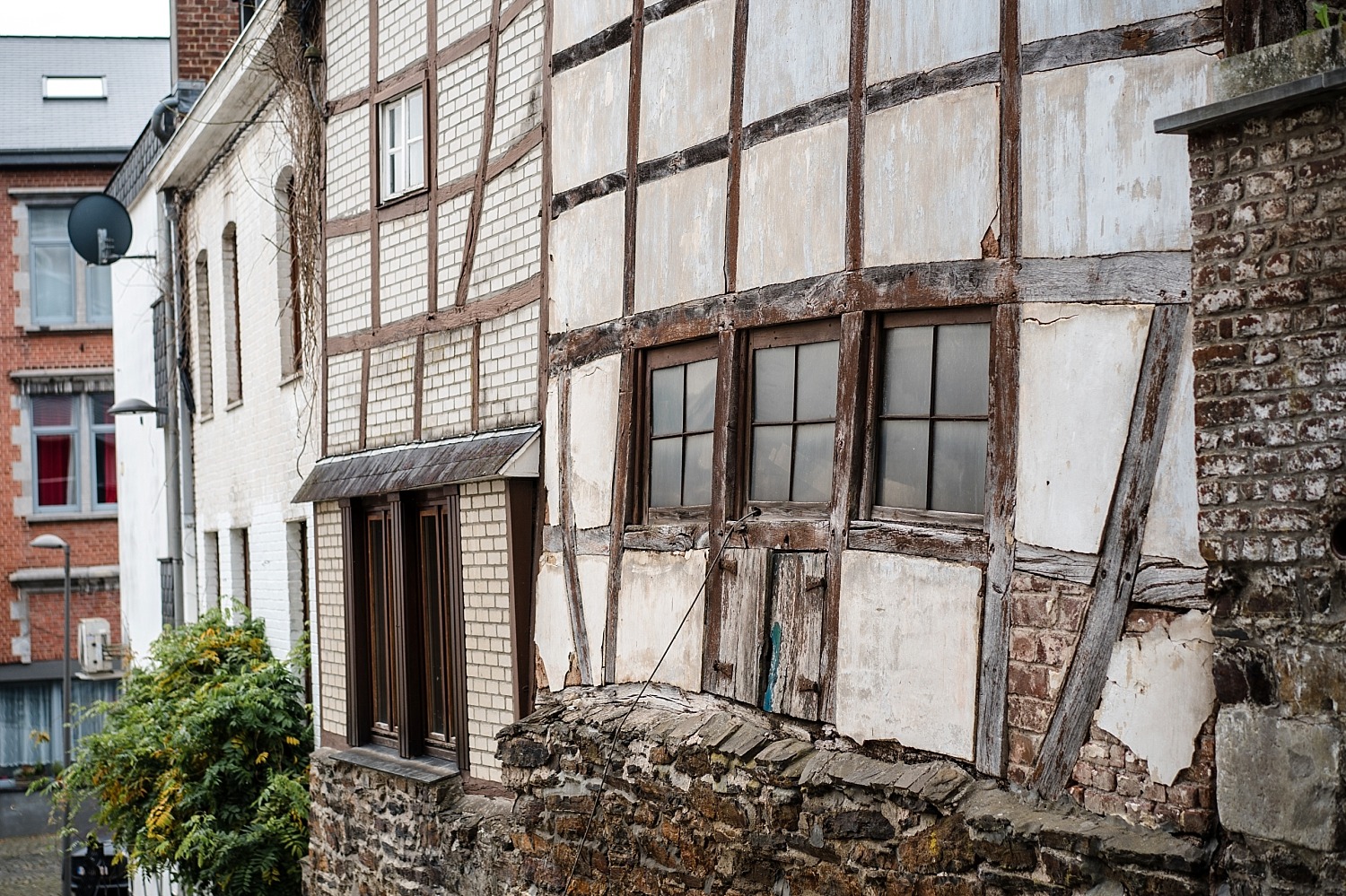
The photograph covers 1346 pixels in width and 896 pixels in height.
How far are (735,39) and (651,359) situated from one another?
1.57 m

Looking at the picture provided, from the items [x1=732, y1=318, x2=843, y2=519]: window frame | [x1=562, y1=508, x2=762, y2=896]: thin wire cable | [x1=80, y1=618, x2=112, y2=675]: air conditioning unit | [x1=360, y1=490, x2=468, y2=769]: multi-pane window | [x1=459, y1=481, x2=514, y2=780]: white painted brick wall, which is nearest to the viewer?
[x1=732, y1=318, x2=843, y2=519]: window frame

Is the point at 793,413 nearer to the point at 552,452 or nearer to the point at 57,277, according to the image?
the point at 552,452

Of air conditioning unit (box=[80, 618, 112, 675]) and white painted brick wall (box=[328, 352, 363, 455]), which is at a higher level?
white painted brick wall (box=[328, 352, 363, 455])

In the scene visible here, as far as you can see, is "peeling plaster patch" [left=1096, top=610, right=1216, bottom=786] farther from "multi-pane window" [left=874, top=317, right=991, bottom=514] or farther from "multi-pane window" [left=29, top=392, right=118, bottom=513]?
"multi-pane window" [left=29, top=392, right=118, bottom=513]

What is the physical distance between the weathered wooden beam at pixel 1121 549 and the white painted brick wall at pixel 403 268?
5693mm

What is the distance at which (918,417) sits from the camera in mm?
5793

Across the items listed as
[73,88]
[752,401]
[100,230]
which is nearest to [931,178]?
[752,401]

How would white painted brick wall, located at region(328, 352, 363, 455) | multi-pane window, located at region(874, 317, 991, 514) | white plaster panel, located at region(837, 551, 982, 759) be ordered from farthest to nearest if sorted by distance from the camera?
1. white painted brick wall, located at region(328, 352, 363, 455)
2. multi-pane window, located at region(874, 317, 991, 514)
3. white plaster panel, located at region(837, 551, 982, 759)

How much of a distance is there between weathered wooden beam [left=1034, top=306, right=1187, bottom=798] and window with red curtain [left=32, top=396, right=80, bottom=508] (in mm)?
25742

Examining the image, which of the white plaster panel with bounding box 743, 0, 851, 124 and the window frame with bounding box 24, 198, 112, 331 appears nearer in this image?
the white plaster panel with bounding box 743, 0, 851, 124

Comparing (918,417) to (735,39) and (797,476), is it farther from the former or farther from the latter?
(735,39)

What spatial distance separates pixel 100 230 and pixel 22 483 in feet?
34.4

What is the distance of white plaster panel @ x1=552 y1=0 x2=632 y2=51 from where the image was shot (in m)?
7.54

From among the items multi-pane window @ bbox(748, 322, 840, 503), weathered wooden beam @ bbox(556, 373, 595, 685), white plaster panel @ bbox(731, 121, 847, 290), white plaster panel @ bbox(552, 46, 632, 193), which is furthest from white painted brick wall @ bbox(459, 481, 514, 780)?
white plaster panel @ bbox(731, 121, 847, 290)
